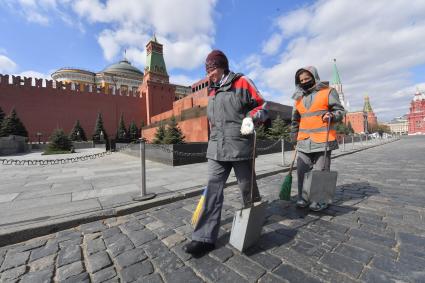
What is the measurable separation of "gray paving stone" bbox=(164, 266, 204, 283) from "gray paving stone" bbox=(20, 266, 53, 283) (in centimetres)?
102

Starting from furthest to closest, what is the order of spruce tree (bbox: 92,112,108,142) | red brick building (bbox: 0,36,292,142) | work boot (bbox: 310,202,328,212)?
spruce tree (bbox: 92,112,108,142), red brick building (bbox: 0,36,292,142), work boot (bbox: 310,202,328,212)

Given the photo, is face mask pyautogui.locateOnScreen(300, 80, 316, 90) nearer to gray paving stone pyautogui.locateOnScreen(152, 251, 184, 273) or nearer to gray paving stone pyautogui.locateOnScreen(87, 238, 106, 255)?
gray paving stone pyautogui.locateOnScreen(152, 251, 184, 273)

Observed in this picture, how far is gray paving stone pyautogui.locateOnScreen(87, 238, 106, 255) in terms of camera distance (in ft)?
7.58

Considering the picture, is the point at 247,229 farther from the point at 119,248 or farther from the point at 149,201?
the point at 149,201

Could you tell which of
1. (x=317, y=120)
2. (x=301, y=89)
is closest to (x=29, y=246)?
(x=317, y=120)

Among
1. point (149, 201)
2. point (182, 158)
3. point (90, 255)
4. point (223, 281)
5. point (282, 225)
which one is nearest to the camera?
point (223, 281)

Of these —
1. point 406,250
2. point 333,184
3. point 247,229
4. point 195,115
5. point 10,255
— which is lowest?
point 10,255

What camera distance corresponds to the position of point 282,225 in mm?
2758

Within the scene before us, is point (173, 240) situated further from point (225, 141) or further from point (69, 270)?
point (225, 141)

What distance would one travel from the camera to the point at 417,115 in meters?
80.4

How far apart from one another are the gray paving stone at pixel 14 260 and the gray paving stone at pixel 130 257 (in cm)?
95

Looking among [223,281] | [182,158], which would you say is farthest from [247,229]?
[182,158]

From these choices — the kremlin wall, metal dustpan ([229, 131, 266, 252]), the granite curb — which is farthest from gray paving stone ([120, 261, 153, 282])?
the kremlin wall

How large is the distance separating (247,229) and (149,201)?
2.24m
